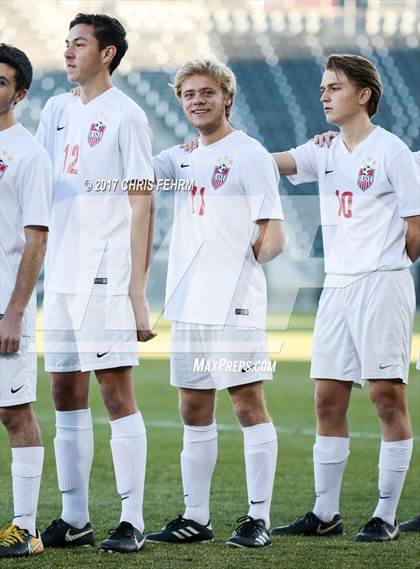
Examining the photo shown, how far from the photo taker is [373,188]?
4316mm

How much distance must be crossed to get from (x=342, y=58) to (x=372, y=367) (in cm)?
118

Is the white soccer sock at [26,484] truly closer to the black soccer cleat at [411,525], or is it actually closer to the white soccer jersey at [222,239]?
the white soccer jersey at [222,239]

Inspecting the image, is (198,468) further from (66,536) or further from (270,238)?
(270,238)

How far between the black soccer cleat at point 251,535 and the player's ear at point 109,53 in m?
1.73

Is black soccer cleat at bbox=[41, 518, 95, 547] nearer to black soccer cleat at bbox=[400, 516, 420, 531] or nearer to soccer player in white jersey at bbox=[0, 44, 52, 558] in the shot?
soccer player in white jersey at bbox=[0, 44, 52, 558]

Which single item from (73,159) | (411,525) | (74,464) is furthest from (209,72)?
(411,525)

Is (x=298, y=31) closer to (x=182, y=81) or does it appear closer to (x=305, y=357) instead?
(x=305, y=357)

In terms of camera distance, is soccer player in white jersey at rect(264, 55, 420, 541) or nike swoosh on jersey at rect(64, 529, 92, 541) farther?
soccer player in white jersey at rect(264, 55, 420, 541)

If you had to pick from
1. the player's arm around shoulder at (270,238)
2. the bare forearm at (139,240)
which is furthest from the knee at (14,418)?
the player's arm around shoulder at (270,238)

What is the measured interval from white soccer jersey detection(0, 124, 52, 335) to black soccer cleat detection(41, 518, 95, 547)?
29.9 inches

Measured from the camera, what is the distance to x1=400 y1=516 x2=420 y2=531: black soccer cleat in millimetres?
4664

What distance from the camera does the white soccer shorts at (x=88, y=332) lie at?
4.00 m

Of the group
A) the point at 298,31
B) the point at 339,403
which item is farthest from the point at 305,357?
the point at 298,31

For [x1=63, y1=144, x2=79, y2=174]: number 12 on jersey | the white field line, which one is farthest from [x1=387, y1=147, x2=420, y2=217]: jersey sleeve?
the white field line
